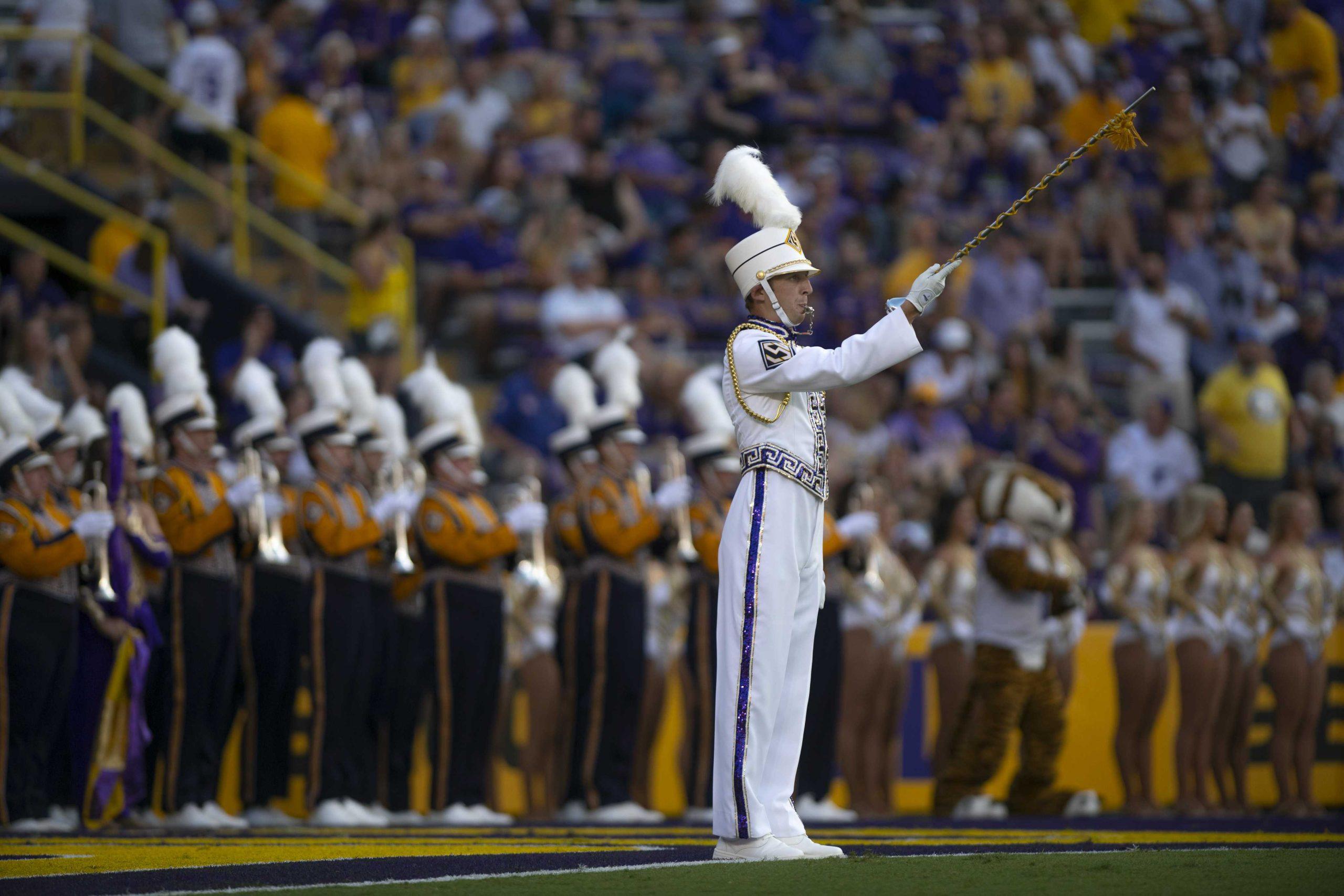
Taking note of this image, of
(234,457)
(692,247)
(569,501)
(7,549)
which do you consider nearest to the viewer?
(7,549)

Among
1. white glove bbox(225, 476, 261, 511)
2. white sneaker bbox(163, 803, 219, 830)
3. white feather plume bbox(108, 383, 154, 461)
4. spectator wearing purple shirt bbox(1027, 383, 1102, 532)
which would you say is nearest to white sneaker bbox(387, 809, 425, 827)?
white sneaker bbox(163, 803, 219, 830)

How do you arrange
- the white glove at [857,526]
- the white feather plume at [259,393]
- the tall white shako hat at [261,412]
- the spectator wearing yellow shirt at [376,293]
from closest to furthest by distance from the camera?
1. the tall white shako hat at [261,412]
2. the white feather plume at [259,393]
3. the white glove at [857,526]
4. the spectator wearing yellow shirt at [376,293]

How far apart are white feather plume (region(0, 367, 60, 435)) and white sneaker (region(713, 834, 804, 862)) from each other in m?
5.73

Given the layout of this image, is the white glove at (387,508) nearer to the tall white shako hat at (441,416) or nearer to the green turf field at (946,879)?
the tall white shako hat at (441,416)

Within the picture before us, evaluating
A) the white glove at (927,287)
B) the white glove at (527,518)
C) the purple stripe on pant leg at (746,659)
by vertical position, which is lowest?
the purple stripe on pant leg at (746,659)

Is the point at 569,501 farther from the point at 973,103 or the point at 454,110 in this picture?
the point at 973,103

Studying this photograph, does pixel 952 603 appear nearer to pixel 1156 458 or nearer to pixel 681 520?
pixel 681 520

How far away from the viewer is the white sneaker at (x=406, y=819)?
12289 mm

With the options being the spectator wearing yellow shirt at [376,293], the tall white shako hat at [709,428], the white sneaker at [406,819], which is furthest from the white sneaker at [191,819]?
the spectator wearing yellow shirt at [376,293]

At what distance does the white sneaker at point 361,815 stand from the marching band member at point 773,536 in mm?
4343

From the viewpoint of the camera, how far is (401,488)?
13250 mm

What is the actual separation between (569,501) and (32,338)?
3.57m

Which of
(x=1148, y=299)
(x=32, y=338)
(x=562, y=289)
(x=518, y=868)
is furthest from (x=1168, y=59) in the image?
(x=518, y=868)

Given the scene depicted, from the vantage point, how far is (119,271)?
16219mm
